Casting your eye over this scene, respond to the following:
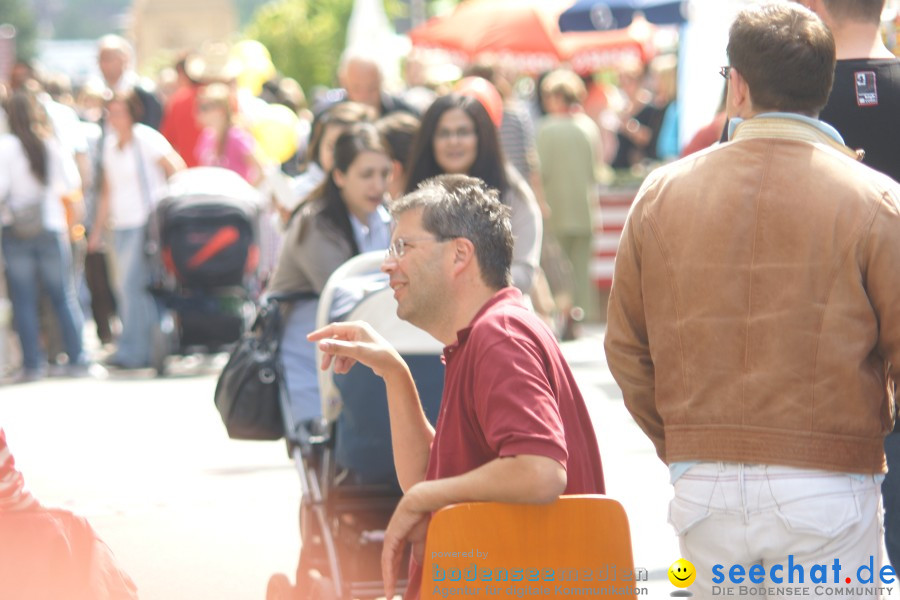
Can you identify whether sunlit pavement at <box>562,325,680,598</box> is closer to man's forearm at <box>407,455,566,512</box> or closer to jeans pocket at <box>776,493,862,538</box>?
jeans pocket at <box>776,493,862,538</box>

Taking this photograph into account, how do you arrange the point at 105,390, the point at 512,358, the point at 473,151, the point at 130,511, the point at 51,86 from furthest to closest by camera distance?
the point at 51,86
the point at 105,390
the point at 130,511
the point at 473,151
the point at 512,358

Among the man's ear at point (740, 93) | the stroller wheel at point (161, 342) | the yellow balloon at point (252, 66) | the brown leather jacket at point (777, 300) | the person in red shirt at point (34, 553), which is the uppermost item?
the man's ear at point (740, 93)

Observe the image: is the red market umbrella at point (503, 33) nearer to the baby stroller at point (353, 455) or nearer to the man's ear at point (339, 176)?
the man's ear at point (339, 176)

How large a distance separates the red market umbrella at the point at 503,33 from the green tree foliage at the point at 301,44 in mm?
35592

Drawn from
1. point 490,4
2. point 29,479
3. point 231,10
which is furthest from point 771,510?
point 231,10

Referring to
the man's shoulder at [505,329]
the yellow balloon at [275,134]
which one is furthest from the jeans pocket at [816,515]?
the yellow balloon at [275,134]

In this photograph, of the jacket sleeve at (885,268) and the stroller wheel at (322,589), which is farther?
the stroller wheel at (322,589)

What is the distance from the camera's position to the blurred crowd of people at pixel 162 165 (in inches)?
457

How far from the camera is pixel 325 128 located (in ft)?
27.2

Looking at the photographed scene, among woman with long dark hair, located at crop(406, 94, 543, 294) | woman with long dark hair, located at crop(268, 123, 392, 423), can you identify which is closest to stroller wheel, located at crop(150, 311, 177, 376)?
woman with long dark hair, located at crop(406, 94, 543, 294)

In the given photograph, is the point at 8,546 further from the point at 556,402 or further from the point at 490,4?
the point at 490,4

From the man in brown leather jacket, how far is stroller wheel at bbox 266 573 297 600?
2372 mm

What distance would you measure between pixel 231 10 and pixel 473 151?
14947 centimetres

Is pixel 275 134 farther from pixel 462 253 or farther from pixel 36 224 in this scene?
pixel 462 253
